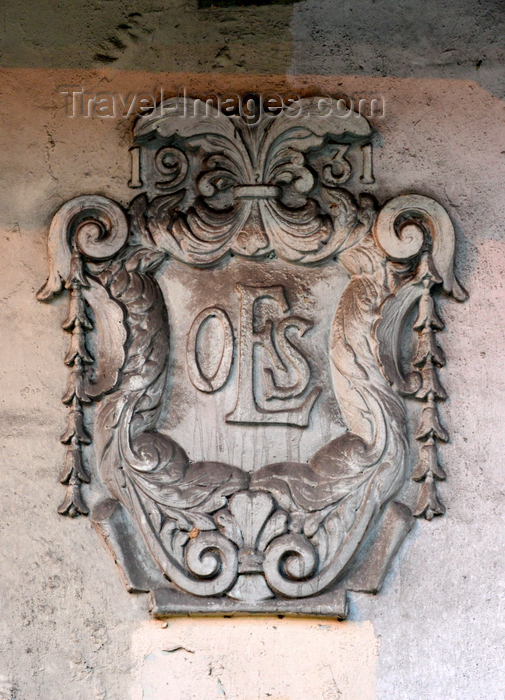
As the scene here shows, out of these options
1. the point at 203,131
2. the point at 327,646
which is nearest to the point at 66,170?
the point at 203,131

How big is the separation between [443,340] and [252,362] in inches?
17.9

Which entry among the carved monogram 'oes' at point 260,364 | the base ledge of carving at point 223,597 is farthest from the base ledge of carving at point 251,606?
the carved monogram 'oes' at point 260,364

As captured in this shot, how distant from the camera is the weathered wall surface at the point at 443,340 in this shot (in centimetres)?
227

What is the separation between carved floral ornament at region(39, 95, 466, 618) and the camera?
2297 millimetres

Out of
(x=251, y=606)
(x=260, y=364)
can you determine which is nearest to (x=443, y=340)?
(x=260, y=364)

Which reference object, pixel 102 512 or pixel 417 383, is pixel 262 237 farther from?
pixel 102 512

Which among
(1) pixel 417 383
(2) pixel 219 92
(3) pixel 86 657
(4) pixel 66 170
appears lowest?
(3) pixel 86 657

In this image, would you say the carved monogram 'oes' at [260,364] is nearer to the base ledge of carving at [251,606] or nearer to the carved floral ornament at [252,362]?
the carved floral ornament at [252,362]

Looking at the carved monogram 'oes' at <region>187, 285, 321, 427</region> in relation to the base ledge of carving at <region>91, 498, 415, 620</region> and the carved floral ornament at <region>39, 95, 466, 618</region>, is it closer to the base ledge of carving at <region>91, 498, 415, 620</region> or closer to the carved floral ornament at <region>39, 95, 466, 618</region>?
the carved floral ornament at <region>39, 95, 466, 618</region>

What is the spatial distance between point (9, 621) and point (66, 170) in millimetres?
1078

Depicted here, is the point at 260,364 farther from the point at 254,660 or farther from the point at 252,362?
the point at 254,660

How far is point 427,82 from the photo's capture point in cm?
256

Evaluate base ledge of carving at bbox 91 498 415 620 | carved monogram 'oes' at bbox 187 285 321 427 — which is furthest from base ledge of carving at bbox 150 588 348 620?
carved monogram 'oes' at bbox 187 285 321 427

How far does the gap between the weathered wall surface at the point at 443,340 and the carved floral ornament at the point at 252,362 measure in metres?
0.06
